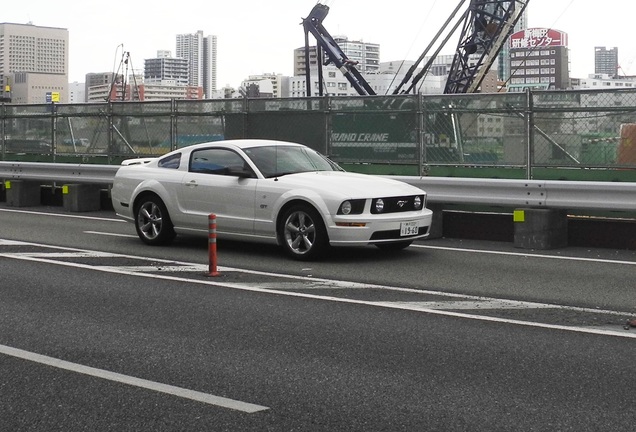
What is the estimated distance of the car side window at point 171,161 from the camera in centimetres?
1384

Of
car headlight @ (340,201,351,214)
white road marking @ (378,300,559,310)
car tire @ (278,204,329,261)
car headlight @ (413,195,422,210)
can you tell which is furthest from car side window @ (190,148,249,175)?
white road marking @ (378,300,559,310)

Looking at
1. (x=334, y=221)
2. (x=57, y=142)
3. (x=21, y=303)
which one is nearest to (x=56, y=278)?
(x=21, y=303)

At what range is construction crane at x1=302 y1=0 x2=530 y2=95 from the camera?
50.7m

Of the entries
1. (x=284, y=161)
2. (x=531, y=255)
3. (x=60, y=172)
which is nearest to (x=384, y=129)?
(x=284, y=161)

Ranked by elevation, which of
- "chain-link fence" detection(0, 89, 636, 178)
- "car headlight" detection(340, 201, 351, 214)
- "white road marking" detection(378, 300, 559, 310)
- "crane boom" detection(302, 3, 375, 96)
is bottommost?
"white road marking" detection(378, 300, 559, 310)

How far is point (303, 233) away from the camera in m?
12.1

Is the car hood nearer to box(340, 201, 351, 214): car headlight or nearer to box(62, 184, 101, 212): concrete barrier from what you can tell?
box(340, 201, 351, 214): car headlight

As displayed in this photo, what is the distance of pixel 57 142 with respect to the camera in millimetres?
24078

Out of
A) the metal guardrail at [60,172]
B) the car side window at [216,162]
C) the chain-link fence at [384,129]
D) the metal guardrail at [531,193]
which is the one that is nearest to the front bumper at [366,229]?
the car side window at [216,162]

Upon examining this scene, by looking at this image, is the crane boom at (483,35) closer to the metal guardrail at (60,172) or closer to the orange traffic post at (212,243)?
the metal guardrail at (60,172)

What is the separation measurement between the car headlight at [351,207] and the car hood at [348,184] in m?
0.07

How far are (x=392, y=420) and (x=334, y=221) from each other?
661cm

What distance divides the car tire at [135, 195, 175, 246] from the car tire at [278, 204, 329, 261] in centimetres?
203

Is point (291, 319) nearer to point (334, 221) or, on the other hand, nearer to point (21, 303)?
point (21, 303)
